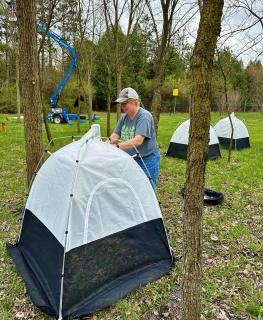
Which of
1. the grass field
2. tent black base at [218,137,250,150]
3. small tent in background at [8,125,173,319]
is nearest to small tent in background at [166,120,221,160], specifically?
the grass field

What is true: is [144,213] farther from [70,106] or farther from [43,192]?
[70,106]

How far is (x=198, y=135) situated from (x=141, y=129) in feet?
6.43

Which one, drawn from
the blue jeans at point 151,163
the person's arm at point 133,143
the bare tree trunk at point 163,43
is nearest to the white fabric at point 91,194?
the person's arm at point 133,143

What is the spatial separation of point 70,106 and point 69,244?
74.6 ft

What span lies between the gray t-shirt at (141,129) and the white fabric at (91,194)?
59 centimetres

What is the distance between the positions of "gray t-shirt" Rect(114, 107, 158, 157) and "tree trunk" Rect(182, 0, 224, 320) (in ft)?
6.24

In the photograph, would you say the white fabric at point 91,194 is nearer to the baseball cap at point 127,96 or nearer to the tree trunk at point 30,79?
the baseball cap at point 127,96

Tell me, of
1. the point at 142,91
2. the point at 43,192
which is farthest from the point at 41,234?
the point at 142,91

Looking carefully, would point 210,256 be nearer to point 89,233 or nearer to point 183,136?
point 89,233

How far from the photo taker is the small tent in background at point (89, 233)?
Answer: 2904mm

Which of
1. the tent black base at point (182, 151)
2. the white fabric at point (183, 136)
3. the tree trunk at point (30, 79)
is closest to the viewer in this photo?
the tree trunk at point (30, 79)

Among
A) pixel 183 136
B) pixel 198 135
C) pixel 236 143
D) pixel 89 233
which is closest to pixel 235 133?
pixel 236 143

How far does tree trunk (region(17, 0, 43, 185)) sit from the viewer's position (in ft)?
13.7

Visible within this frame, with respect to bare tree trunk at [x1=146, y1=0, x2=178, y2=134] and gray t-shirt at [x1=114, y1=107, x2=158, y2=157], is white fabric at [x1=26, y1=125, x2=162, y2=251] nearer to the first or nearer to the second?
gray t-shirt at [x1=114, y1=107, x2=158, y2=157]
